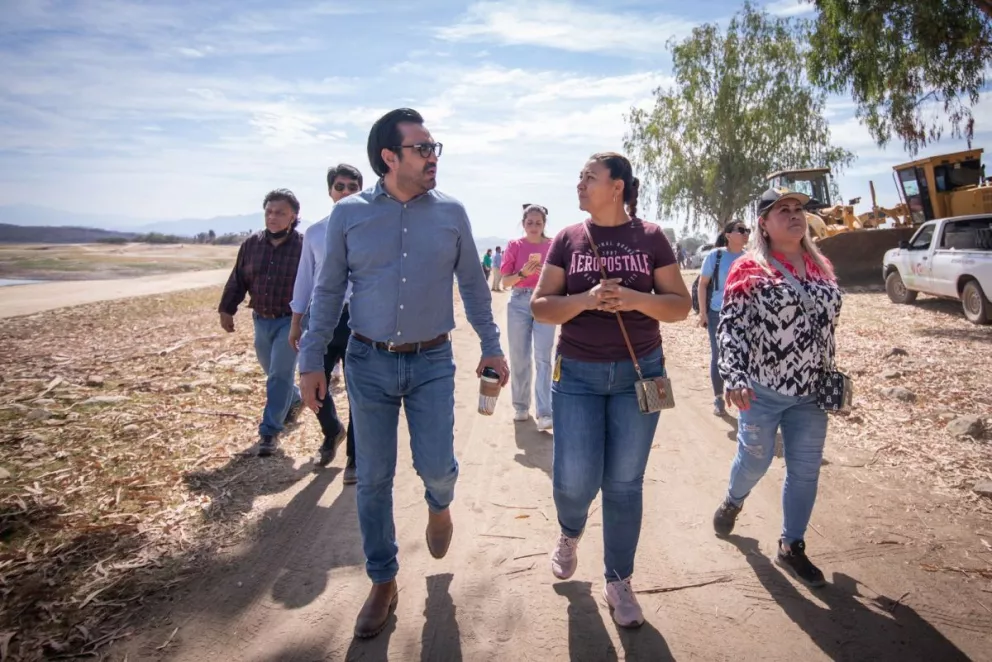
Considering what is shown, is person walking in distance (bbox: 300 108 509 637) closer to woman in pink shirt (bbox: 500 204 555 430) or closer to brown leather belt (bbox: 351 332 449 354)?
brown leather belt (bbox: 351 332 449 354)

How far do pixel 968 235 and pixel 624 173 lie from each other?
12386 mm

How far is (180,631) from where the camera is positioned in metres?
2.77

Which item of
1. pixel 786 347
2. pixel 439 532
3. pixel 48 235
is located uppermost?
pixel 48 235

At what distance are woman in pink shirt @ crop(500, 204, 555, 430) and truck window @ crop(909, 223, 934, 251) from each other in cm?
1129

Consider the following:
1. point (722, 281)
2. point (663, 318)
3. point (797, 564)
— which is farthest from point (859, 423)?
point (663, 318)

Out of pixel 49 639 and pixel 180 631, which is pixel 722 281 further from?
pixel 49 639

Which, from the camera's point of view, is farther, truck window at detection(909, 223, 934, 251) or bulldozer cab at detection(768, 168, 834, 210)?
bulldozer cab at detection(768, 168, 834, 210)

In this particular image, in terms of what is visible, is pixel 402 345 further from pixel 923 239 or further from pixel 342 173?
pixel 923 239

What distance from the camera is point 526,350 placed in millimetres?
5949

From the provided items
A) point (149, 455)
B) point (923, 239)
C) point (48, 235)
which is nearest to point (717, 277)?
point (149, 455)

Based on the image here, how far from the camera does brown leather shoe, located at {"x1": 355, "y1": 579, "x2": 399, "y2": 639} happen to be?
2.72 meters

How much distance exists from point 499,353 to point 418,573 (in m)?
1.33

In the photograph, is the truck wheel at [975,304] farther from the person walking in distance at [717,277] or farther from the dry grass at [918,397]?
the person walking in distance at [717,277]

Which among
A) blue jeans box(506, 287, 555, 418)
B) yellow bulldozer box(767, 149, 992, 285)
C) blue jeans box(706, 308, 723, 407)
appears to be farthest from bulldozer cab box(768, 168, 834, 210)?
blue jeans box(506, 287, 555, 418)
